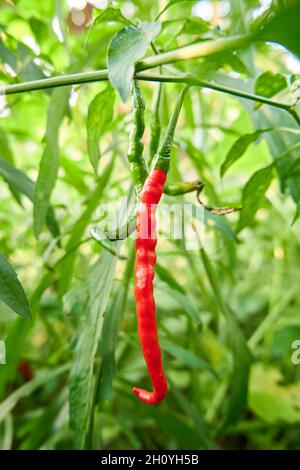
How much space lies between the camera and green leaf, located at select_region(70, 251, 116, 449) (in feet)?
1.79

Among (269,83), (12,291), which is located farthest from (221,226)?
(12,291)

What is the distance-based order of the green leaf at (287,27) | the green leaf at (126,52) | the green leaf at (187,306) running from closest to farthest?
the green leaf at (287,27)
the green leaf at (126,52)
the green leaf at (187,306)

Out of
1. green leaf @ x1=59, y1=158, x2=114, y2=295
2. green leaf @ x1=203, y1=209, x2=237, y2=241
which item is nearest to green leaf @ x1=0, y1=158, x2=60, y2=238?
green leaf @ x1=59, y1=158, x2=114, y2=295

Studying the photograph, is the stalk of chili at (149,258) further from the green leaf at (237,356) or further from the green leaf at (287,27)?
the green leaf at (237,356)

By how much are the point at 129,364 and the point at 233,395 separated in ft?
1.05

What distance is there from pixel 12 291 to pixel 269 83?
35 centimetres

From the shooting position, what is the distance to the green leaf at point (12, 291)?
0.46 meters

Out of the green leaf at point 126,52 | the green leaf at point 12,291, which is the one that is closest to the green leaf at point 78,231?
the green leaf at point 12,291

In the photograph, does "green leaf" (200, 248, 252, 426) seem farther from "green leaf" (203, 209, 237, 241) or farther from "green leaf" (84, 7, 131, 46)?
"green leaf" (84, 7, 131, 46)

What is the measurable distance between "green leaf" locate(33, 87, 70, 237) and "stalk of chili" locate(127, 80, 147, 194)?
0.10 meters

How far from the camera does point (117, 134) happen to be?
0.87 metres
